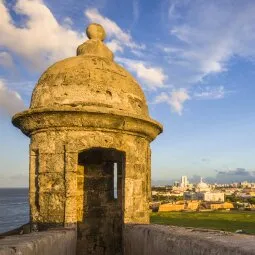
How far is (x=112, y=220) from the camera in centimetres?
627

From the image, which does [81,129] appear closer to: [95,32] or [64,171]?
[64,171]

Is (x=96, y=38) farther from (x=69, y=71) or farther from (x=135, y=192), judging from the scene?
(x=135, y=192)

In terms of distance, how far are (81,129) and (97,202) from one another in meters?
2.17

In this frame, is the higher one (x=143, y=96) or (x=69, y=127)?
(x=143, y=96)

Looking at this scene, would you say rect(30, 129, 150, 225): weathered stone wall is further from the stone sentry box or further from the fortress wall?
the fortress wall

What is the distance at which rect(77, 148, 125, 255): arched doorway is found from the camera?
6004mm

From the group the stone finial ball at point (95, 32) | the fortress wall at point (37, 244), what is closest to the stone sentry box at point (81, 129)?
the stone finial ball at point (95, 32)

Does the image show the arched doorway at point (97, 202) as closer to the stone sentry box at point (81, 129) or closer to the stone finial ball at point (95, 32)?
the stone sentry box at point (81, 129)

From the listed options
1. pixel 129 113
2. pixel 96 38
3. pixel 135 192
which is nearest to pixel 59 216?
pixel 135 192

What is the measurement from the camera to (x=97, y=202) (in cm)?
631

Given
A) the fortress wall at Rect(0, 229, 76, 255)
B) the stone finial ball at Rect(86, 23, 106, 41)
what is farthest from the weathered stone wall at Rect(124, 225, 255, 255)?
the stone finial ball at Rect(86, 23, 106, 41)

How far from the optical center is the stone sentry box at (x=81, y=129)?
4445mm

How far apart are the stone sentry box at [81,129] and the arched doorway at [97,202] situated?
1.19 m

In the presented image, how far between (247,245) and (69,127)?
2804 mm
